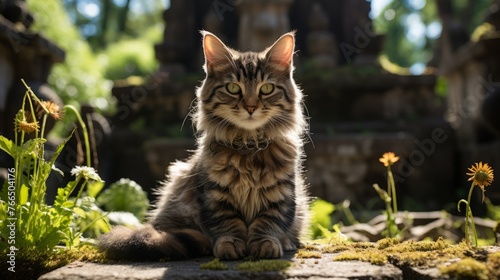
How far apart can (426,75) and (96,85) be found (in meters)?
8.98

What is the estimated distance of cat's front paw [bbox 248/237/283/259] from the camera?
2211 millimetres

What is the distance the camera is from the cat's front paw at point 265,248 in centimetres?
221

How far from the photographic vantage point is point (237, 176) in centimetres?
244

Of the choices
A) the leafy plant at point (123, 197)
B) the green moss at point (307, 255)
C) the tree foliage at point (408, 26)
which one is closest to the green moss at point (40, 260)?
the green moss at point (307, 255)

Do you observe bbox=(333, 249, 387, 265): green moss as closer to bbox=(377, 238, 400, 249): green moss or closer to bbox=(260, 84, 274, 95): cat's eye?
bbox=(377, 238, 400, 249): green moss

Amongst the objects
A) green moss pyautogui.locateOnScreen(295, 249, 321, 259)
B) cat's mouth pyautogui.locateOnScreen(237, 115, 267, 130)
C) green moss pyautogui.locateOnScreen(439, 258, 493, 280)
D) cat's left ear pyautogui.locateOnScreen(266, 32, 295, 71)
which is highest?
cat's left ear pyautogui.locateOnScreen(266, 32, 295, 71)

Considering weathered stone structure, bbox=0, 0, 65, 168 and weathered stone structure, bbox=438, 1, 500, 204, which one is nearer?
weathered stone structure, bbox=0, 0, 65, 168

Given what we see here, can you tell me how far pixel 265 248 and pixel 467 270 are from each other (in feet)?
2.82

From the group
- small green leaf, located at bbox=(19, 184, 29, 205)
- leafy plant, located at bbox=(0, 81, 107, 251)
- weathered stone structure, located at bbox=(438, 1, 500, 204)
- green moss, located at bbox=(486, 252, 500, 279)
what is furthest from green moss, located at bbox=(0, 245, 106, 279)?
weathered stone structure, located at bbox=(438, 1, 500, 204)

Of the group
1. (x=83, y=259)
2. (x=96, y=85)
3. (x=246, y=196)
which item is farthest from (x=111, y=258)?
(x=96, y=85)

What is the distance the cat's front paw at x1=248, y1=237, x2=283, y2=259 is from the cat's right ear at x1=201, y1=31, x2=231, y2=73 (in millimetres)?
1024

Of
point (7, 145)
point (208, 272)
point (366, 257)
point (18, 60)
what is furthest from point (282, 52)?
point (18, 60)

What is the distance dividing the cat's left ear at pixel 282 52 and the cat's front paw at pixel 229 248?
1044mm

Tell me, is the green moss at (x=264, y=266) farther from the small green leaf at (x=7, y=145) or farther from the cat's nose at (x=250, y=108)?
the small green leaf at (x=7, y=145)
